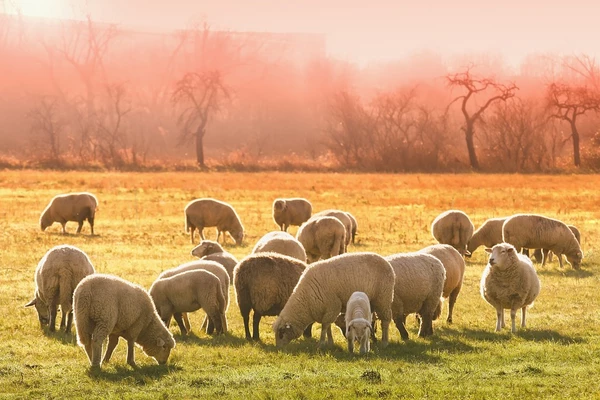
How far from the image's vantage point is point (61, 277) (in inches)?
602

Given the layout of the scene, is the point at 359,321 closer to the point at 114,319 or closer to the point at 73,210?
the point at 114,319

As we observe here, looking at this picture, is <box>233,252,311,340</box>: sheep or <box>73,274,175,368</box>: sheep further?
<box>233,252,311,340</box>: sheep

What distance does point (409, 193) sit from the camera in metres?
48.0

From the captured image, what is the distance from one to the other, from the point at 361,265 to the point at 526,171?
2499 inches

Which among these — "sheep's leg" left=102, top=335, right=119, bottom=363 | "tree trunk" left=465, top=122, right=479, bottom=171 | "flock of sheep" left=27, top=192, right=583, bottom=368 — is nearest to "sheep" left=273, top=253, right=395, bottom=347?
"flock of sheep" left=27, top=192, right=583, bottom=368

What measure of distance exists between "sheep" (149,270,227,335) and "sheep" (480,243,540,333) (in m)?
4.39

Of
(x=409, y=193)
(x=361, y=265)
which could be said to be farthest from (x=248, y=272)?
(x=409, y=193)

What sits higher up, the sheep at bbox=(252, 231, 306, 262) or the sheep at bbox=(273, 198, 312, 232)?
the sheep at bbox=(252, 231, 306, 262)

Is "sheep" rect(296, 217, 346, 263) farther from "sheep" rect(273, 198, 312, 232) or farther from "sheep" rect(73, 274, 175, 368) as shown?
"sheep" rect(73, 274, 175, 368)

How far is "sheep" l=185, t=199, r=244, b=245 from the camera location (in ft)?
96.9

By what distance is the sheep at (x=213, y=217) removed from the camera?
29.5 m

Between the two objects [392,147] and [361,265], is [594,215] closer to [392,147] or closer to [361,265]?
[361,265]

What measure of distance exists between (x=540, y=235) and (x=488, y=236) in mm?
1904

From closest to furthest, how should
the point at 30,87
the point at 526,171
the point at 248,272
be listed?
the point at 248,272, the point at 526,171, the point at 30,87
